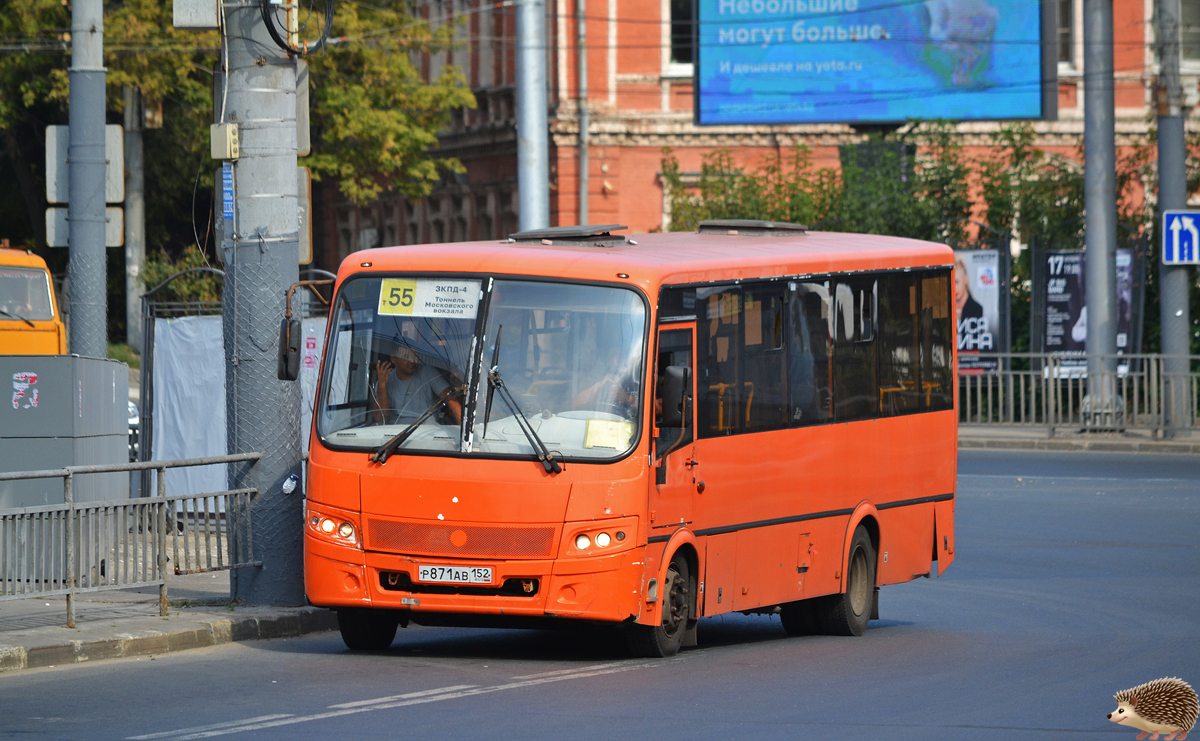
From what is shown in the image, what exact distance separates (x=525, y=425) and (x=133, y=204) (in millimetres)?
33630

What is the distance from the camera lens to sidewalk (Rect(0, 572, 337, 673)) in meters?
11.3

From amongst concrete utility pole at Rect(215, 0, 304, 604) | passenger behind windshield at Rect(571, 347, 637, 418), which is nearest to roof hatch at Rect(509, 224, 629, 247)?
passenger behind windshield at Rect(571, 347, 637, 418)

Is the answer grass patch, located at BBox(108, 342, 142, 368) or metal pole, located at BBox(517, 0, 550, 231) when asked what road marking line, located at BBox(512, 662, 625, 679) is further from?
grass patch, located at BBox(108, 342, 142, 368)

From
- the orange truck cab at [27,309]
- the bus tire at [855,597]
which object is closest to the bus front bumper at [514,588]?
the bus tire at [855,597]

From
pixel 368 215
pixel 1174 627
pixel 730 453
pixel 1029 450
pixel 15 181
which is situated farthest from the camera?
pixel 368 215

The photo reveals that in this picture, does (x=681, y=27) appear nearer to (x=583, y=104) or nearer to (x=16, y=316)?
(x=583, y=104)

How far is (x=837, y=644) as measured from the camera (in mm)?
13141

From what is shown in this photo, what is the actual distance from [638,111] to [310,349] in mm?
30569

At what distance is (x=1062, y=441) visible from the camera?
3052 centimetres

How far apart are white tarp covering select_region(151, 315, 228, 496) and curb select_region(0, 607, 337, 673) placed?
656 centimetres

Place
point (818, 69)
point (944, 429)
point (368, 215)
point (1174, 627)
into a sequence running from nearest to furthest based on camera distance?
point (1174, 627), point (944, 429), point (818, 69), point (368, 215)

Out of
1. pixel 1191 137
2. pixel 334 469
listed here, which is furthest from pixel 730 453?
pixel 1191 137

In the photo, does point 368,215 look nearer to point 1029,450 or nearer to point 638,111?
point 638,111

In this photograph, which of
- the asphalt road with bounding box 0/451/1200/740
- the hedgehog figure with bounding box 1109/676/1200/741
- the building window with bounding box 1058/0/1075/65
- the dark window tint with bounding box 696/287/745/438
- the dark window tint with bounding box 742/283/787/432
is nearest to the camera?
the hedgehog figure with bounding box 1109/676/1200/741
